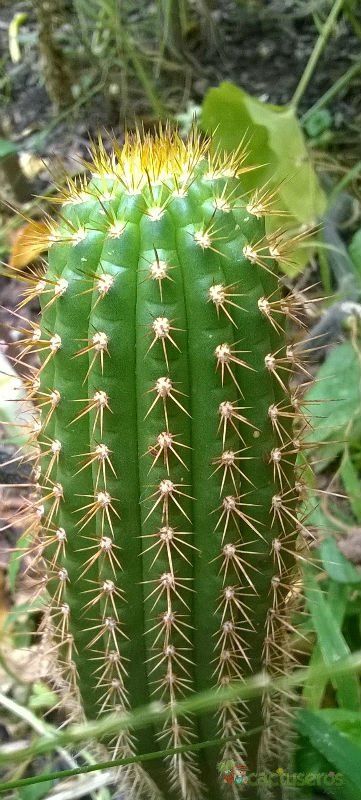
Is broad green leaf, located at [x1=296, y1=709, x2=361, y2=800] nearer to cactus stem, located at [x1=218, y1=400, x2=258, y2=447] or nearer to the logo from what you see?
the logo

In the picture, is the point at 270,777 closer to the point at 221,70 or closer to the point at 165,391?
the point at 165,391

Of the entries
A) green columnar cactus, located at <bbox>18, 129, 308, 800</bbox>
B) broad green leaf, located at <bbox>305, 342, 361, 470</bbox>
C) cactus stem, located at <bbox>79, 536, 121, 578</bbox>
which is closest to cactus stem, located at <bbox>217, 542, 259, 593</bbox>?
green columnar cactus, located at <bbox>18, 129, 308, 800</bbox>

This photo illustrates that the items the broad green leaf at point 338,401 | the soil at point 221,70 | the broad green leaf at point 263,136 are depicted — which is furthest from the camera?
the soil at point 221,70

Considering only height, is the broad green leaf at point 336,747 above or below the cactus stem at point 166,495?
below

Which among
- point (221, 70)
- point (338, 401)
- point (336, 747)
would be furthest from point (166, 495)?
point (221, 70)

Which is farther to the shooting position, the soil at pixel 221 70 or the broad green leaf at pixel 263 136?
the soil at pixel 221 70

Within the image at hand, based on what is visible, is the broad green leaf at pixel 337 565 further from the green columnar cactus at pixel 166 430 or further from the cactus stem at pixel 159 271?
the cactus stem at pixel 159 271

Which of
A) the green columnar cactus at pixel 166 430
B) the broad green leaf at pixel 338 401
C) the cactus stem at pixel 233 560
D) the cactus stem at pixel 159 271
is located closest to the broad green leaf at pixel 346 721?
the green columnar cactus at pixel 166 430
